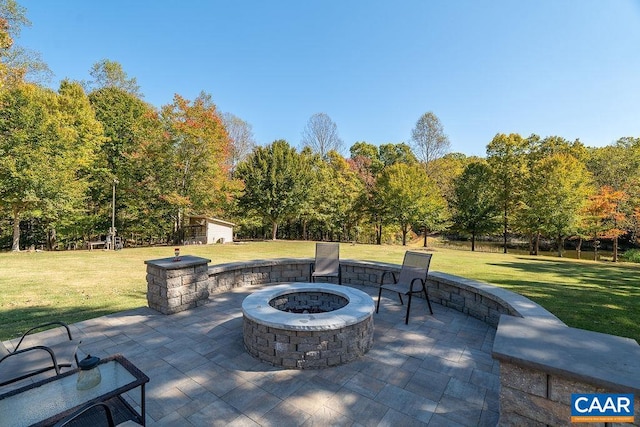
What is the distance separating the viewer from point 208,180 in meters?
18.8

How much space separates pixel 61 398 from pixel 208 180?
721 inches

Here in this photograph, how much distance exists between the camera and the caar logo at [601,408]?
147cm

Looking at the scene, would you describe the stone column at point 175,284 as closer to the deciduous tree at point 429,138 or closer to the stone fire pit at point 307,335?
the stone fire pit at point 307,335

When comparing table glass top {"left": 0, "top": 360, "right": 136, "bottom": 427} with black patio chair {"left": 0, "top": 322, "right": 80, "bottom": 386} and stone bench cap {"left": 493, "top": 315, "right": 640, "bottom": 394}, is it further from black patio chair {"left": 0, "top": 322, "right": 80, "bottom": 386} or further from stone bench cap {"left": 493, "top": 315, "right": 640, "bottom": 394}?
stone bench cap {"left": 493, "top": 315, "right": 640, "bottom": 394}

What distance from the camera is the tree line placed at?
1450 centimetres

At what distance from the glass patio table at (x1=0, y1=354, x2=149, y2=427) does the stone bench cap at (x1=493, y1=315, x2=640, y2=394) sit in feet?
8.06

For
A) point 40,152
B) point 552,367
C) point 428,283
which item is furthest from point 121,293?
point 40,152

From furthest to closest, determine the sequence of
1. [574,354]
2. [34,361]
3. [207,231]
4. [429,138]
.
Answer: [429,138]
[207,231]
[34,361]
[574,354]

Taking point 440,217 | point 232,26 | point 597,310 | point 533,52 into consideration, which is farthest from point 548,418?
point 440,217

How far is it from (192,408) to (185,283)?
2659mm

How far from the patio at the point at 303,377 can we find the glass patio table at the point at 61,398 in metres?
0.57

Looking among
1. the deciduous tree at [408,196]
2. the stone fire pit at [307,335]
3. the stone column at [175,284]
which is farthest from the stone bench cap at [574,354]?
the deciduous tree at [408,196]

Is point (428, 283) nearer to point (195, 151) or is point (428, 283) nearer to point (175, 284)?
point (175, 284)

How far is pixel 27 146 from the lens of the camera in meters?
13.9
